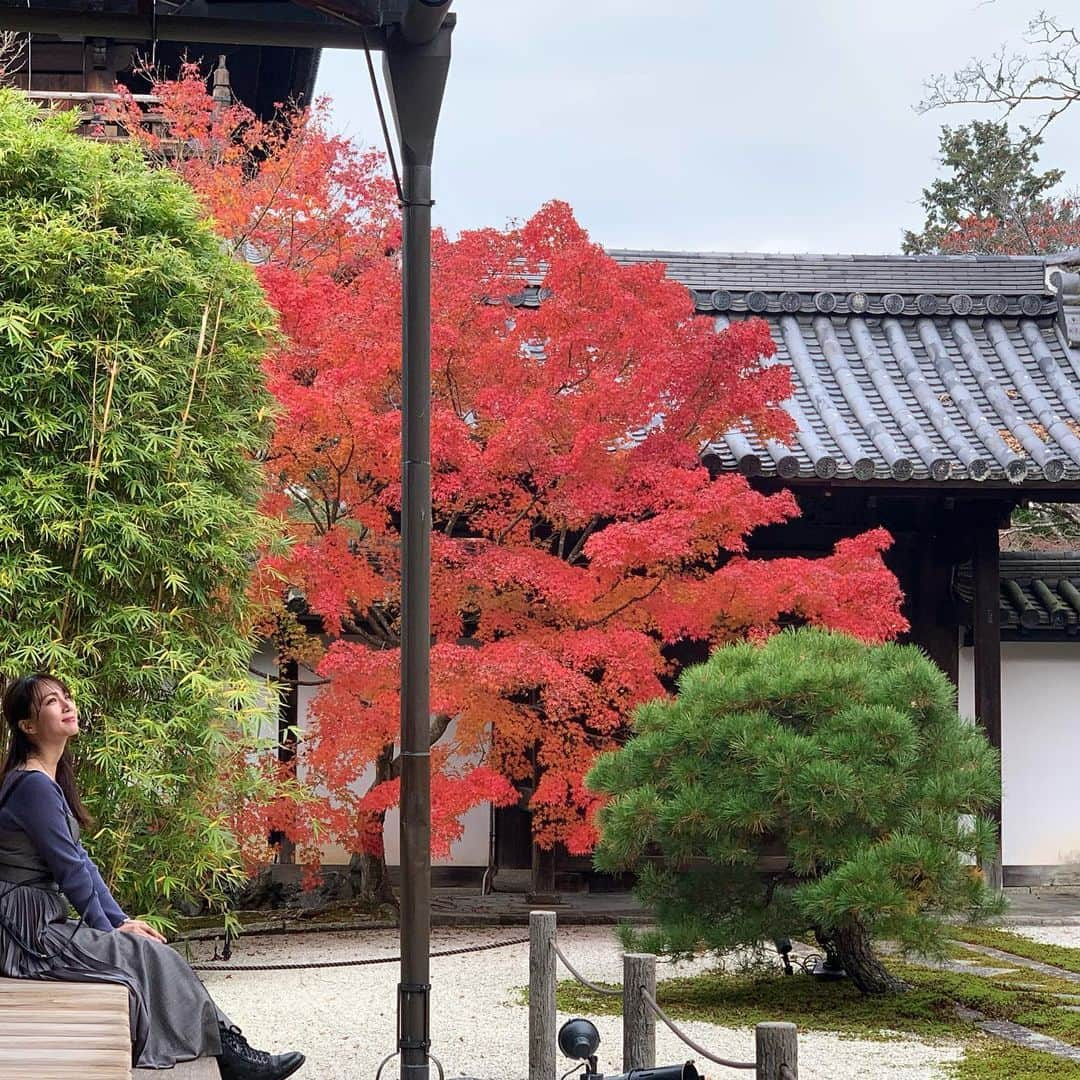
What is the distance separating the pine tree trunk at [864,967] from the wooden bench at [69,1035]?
4.49 metres

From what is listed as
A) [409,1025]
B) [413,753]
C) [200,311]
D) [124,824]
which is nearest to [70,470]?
[200,311]

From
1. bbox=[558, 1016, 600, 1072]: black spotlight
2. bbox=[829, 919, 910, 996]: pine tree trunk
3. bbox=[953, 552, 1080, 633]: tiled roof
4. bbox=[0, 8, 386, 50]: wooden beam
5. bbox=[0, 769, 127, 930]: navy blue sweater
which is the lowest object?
bbox=[829, 919, 910, 996]: pine tree trunk

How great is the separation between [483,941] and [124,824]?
3946 mm

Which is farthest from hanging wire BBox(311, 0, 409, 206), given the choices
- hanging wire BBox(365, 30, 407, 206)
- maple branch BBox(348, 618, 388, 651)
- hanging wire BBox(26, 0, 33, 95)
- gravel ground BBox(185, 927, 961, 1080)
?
hanging wire BBox(26, 0, 33, 95)

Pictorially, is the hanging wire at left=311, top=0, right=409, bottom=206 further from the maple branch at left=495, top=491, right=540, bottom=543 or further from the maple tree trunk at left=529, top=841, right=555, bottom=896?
the maple tree trunk at left=529, top=841, right=555, bottom=896

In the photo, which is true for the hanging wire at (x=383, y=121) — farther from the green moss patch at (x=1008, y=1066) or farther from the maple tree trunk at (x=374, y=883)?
the maple tree trunk at (x=374, y=883)

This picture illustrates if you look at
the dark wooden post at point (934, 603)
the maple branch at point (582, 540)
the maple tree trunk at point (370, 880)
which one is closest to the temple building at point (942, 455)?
the dark wooden post at point (934, 603)

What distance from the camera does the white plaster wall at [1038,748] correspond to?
1377 cm

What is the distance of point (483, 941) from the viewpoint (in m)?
11.1

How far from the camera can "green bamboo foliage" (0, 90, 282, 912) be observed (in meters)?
7.66

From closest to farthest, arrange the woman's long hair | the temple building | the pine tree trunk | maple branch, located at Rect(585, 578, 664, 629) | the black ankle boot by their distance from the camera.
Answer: the woman's long hair < the black ankle boot < the pine tree trunk < maple branch, located at Rect(585, 578, 664, 629) < the temple building

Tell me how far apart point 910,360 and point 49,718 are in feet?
36.7

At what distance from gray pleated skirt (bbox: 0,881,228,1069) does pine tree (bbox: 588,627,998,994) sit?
11.1 feet

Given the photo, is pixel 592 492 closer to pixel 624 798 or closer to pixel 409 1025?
pixel 624 798
